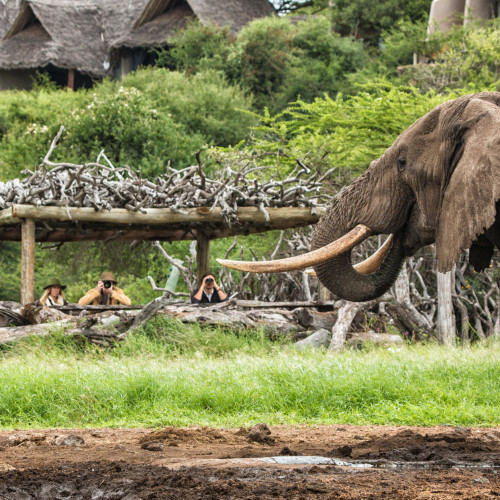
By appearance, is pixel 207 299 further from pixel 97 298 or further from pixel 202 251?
pixel 97 298

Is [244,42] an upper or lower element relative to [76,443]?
upper

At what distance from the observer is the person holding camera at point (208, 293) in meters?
11.5

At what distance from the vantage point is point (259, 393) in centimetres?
701

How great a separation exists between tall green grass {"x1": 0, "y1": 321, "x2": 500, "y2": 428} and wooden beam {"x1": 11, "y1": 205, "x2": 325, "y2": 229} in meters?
3.00

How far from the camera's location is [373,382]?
23.2ft

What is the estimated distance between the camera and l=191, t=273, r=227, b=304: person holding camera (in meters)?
11.5

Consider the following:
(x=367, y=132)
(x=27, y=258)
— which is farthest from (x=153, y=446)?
(x=367, y=132)

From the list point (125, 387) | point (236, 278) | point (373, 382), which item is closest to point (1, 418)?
point (125, 387)

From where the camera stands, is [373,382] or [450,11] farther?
[450,11]

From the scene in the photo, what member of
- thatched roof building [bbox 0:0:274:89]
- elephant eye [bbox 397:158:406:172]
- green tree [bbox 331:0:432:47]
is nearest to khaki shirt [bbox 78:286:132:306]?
elephant eye [bbox 397:158:406:172]

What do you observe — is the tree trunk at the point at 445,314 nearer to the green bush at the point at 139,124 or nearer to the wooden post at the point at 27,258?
the wooden post at the point at 27,258

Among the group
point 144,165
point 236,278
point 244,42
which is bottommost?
point 236,278

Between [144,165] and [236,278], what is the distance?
405cm

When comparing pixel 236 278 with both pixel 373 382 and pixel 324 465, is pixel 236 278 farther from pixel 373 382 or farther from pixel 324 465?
pixel 324 465
